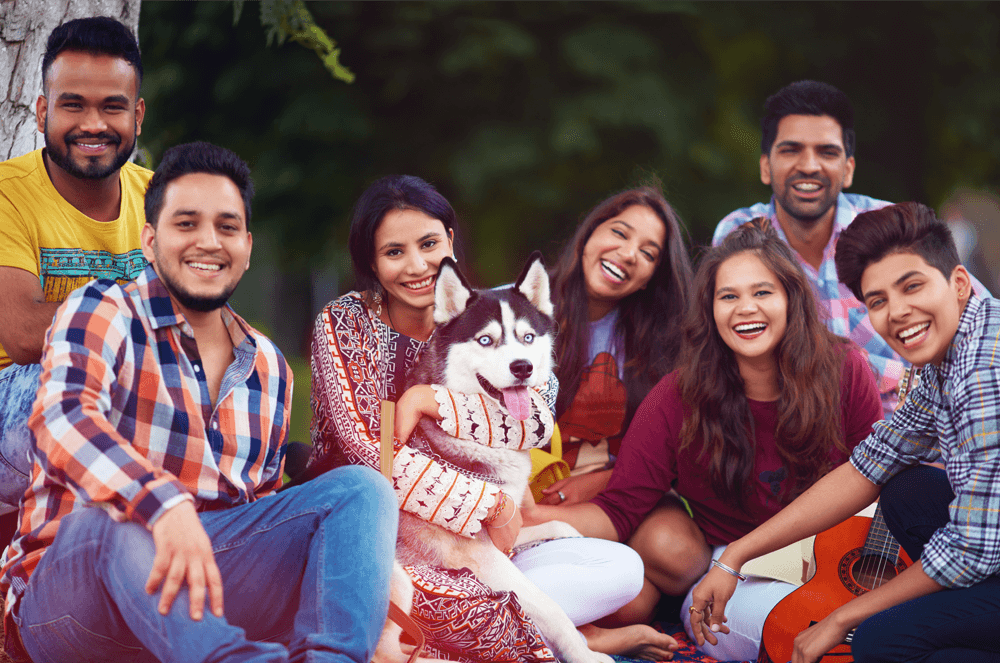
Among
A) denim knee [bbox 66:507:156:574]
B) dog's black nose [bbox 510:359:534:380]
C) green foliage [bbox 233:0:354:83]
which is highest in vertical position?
green foliage [bbox 233:0:354:83]

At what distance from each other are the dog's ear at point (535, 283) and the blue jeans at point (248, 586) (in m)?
0.98

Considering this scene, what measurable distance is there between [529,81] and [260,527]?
3554mm

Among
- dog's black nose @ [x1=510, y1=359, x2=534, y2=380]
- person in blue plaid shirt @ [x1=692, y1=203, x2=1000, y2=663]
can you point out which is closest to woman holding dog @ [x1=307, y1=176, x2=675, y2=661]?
dog's black nose @ [x1=510, y1=359, x2=534, y2=380]

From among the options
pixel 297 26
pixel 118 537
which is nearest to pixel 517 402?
pixel 118 537

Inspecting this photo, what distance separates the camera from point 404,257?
2664 millimetres

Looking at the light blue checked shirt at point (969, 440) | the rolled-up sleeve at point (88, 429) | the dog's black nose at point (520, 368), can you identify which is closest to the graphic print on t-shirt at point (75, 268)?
the rolled-up sleeve at point (88, 429)

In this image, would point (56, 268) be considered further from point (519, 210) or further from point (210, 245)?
point (519, 210)

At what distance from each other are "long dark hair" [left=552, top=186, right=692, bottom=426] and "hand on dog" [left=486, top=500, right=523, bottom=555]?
88 centimetres

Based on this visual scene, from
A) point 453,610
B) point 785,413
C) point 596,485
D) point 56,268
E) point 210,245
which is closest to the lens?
point 210,245

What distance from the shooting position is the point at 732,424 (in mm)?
2926

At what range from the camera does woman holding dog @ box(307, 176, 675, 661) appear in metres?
2.34

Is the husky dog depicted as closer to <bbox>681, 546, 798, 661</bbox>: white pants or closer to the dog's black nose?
the dog's black nose

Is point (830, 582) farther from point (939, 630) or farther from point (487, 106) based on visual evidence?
point (487, 106)

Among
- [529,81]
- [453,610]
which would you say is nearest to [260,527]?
[453,610]
